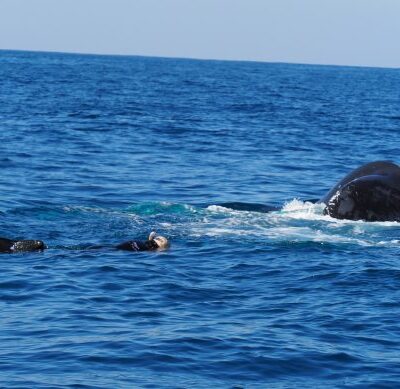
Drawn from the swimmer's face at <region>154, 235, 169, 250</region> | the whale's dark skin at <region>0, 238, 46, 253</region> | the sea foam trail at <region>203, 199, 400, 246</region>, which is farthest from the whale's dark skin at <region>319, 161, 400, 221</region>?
the whale's dark skin at <region>0, 238, 46, 253</region>

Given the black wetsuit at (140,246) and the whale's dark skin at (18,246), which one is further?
the black wetsuit at (140,246)

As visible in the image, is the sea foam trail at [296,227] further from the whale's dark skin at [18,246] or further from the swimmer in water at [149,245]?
the whale's dark skin at [18,246]

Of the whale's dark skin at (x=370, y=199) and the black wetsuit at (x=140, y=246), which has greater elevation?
the whale's dark skin at (x=370, y=199)

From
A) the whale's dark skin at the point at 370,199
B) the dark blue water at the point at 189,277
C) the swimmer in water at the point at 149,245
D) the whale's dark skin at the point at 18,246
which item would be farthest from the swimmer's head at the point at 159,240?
the whale's dark skin at the point at 370,199

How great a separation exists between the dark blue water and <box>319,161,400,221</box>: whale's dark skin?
0.32m

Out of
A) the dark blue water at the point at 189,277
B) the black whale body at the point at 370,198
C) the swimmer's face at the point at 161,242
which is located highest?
the black whale body at the point at 370,198

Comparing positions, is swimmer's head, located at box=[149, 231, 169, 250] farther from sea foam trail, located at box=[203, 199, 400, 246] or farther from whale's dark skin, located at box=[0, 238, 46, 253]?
whale's dark skin, located at box=[0, 238, 46, 253]

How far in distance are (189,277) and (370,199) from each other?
5581 mm

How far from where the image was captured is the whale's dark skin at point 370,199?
1955 centimetres

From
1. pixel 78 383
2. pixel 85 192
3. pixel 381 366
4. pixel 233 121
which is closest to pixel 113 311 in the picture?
pixel 78 383

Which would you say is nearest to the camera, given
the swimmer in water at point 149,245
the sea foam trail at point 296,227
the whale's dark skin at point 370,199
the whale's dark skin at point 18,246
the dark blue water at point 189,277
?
the dark blue water at point 189,277

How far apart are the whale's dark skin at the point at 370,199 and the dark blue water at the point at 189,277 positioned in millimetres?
320

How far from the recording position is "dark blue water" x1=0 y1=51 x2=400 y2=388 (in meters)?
11.5

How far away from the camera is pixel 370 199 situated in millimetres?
19688
